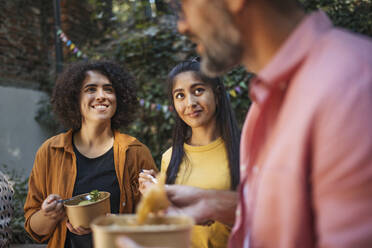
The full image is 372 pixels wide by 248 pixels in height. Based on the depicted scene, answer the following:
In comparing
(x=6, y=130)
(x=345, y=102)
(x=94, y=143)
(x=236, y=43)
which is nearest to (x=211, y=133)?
(x=94, y=143)

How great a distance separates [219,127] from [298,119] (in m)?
1.28

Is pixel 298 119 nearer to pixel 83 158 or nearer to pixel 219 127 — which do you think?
pixel 219 127

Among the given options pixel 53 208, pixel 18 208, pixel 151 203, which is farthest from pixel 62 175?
pixel 18 208

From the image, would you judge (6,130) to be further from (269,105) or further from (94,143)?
(269,105)

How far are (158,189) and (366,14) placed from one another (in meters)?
5.09

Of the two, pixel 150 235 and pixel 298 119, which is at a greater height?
pixel 298 119

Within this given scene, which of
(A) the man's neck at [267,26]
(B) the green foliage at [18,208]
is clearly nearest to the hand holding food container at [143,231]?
(A) the man's neck at [267,26]

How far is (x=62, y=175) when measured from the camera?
2.16 metres

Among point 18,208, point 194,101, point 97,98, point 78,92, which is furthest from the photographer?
point 18,208

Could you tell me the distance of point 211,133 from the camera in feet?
6.52

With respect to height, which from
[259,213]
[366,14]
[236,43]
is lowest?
[259,213]

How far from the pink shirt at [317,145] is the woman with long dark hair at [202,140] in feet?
2.84

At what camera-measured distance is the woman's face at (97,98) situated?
7.82ft

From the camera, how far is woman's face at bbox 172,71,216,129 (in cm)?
193
